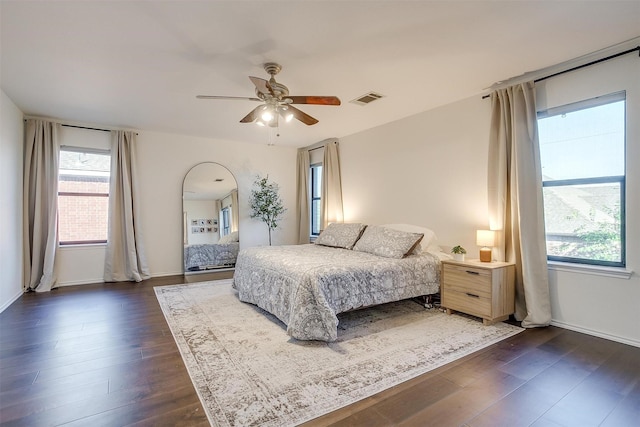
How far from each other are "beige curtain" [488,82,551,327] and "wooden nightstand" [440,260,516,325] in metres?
0.15

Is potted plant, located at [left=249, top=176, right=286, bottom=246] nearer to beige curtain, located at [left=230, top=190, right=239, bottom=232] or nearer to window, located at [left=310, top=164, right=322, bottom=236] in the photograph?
beige curtain, located at [left=230, top=190, right=239, bottom=232]

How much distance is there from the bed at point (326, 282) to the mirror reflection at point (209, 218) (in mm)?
2034

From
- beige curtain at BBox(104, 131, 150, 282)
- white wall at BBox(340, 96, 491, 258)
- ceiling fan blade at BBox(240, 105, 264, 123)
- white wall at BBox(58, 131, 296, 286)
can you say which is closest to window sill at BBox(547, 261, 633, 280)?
white wall at BBox(340, 96, 491, 258)

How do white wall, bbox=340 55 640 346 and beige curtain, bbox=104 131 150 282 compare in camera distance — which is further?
beige curtain, bbox=104 131 150 282

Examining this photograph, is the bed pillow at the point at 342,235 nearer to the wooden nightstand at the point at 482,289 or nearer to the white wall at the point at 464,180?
the white wall at the point at 464,180

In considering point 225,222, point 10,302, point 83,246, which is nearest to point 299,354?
point 10,302

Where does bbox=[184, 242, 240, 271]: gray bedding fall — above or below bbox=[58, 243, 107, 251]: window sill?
below

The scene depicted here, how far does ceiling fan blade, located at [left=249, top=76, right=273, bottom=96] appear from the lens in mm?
2543

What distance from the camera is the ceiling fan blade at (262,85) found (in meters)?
2.54

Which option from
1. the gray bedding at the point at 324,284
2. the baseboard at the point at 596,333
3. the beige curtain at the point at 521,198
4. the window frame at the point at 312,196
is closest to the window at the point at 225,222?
the window frame at the point at 312,196

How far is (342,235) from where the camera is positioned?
4.63 meters

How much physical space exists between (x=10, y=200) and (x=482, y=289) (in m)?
5.62

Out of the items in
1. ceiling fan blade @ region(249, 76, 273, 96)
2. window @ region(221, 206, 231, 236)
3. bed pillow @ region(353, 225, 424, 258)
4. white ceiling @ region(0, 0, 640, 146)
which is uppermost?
white ceiling @ region(0, 0, 640, 146)

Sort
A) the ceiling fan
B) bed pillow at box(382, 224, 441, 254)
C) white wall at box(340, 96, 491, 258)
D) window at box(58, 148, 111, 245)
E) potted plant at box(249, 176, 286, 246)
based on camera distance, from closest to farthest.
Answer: the ceiling fan
white wall at box(340, 96, 491, 258)
bed pillow at box(382, 224, 441, 254)
window at box(58, 148, 111, 245)
potted plant at box(249, 176, 286, 246)
